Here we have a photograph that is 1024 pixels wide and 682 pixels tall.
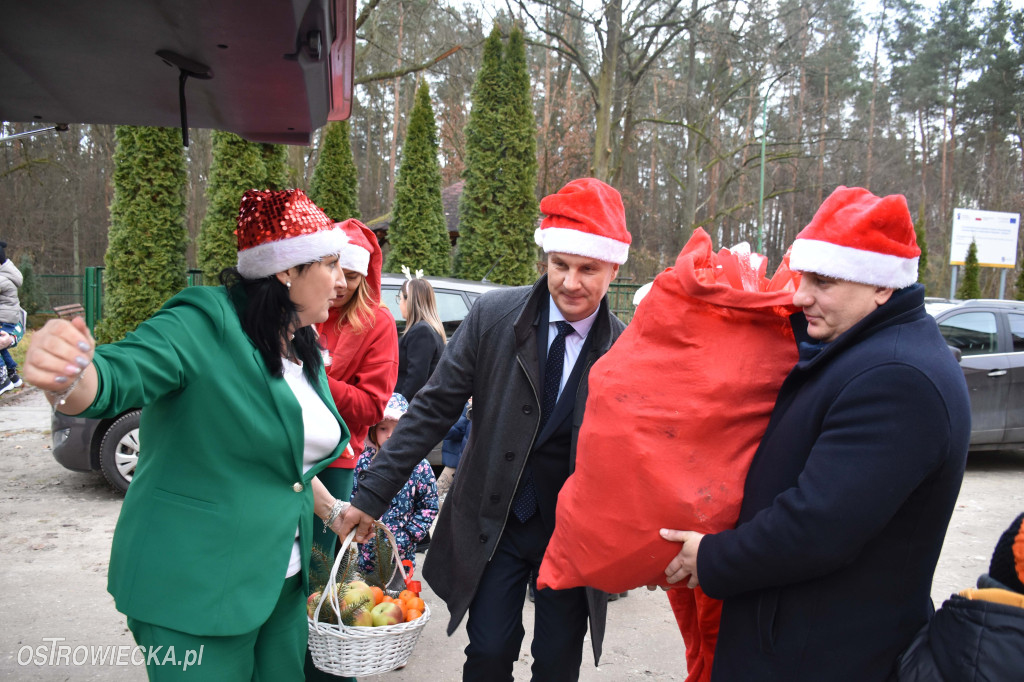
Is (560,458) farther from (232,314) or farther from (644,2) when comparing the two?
(644,2)

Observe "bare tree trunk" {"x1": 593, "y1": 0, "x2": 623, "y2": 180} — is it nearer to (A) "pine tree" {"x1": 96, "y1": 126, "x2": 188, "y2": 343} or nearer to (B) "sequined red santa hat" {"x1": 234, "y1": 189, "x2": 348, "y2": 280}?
(A) "pine tree" {"x1": 96, "y1": 126, "x2": 188, "y2": 343}

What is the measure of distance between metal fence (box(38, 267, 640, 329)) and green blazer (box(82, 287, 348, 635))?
1708 millimetres

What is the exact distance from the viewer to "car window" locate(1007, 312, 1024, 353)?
8047 mm

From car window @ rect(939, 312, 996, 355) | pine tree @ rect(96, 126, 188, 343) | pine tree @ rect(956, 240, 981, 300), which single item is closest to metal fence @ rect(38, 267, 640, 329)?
pine tree @ rect(96, 126, 188, 343)

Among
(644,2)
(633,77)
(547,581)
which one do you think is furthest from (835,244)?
(633,77)

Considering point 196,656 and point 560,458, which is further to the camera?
point 560,458

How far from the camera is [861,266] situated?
174 cm

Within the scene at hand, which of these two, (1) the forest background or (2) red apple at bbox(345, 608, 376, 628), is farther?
(1) the forest background

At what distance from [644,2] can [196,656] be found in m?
18.2

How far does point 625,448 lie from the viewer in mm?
1833

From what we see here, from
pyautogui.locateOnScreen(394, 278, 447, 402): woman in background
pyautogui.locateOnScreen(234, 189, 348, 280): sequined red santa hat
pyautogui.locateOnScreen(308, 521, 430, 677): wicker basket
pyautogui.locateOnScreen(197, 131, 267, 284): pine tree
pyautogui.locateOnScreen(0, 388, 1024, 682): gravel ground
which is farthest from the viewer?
pyautogui.locateOnScreen(197, 131, 267, 284): pine tree

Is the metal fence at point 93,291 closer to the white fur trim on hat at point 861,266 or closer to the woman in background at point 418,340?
the woman in background at point 418,340

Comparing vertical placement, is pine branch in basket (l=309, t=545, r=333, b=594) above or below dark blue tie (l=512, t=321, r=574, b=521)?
below
